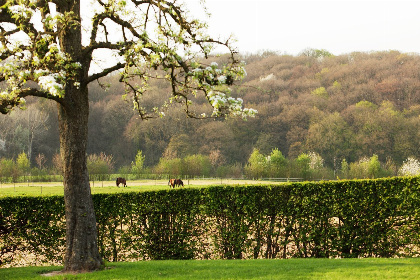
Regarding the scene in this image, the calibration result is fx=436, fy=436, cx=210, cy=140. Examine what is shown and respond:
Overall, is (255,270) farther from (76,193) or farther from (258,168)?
(258,168)

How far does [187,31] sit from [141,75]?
1340 millimetres

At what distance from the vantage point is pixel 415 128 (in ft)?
205

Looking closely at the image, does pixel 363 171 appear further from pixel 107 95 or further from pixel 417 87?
pixel 107 95

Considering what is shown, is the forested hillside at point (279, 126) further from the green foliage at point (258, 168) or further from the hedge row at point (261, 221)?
the hedge row at point (261, 221)

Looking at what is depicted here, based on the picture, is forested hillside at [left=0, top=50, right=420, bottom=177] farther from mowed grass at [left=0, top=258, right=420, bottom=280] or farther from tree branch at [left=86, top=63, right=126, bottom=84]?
tree branch at [left=86, top=63, right=126, bottom=84]

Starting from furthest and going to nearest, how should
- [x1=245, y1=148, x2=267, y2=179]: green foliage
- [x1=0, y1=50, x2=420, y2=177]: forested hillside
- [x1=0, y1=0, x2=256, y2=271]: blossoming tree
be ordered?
[x1=0, y1=50, x2=420, y2=177]: forested hillside < [x1=245, y1=148, x2=267, y2=179]: green foliage < [x1=0, y1=0, x2=256, y2=271]: blossoming tree

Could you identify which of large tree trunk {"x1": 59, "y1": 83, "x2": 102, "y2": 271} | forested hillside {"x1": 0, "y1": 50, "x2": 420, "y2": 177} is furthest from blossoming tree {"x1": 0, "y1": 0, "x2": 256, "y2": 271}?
forested hillside {"x1": 0, "y1": 50, "x2": 420, "y2": 177}

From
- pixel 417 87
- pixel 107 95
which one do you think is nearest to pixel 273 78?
pixel 417 87

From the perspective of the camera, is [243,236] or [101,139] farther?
[101,139]

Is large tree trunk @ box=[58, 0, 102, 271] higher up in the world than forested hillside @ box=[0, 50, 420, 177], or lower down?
lower down

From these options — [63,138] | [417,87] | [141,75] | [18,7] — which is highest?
[417,87]

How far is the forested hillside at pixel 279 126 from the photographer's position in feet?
206

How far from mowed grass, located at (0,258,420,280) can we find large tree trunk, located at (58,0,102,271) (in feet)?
1.46

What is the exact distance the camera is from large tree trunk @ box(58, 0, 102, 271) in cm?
850
